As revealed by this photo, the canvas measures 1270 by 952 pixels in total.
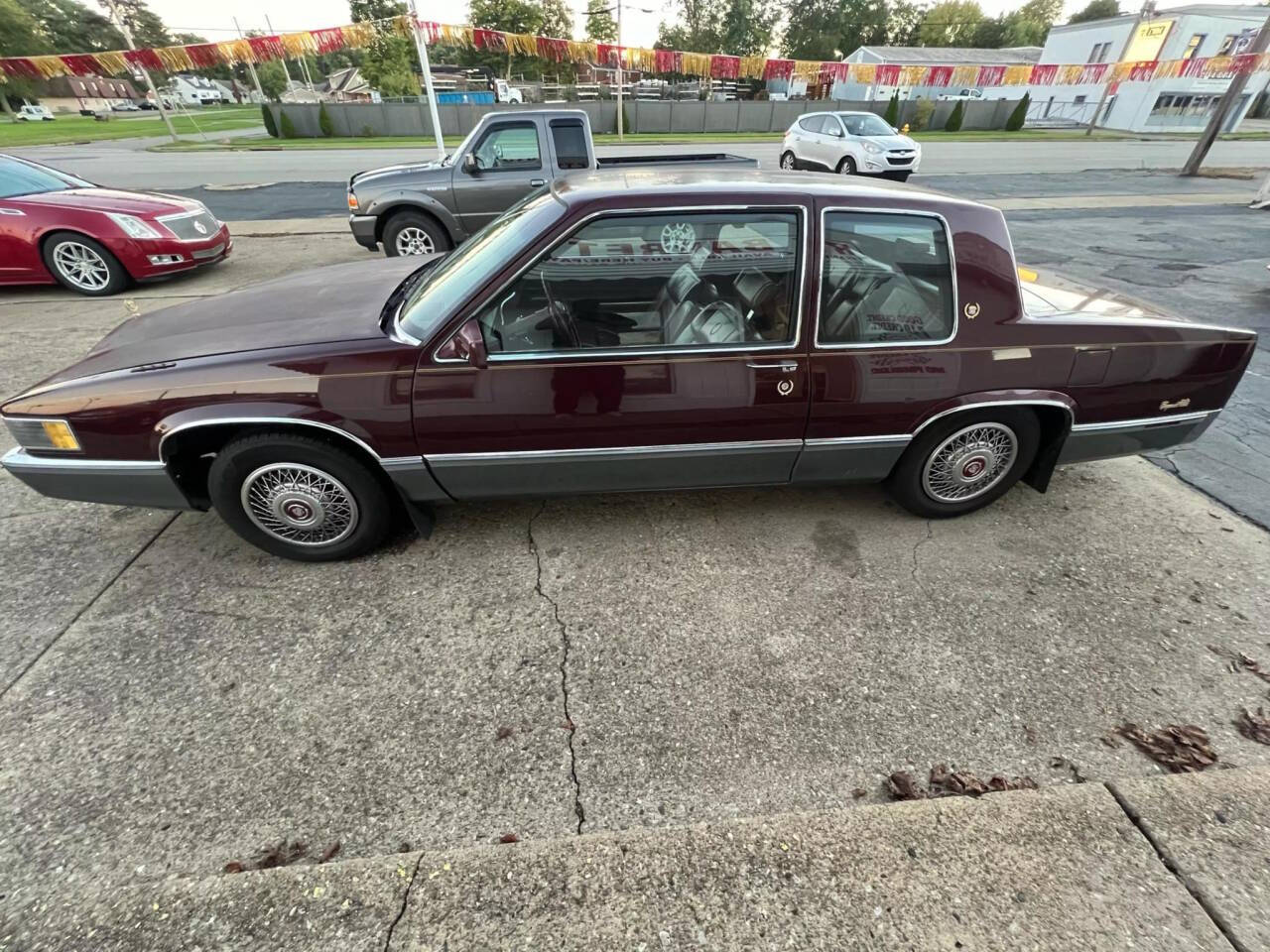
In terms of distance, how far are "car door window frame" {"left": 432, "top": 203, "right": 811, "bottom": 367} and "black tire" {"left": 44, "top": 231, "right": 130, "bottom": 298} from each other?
6436 millimetres

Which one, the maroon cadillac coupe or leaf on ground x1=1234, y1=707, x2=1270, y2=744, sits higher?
the maroon cadillac coupe

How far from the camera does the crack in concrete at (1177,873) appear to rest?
1.57 m

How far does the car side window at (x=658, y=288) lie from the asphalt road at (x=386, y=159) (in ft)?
52.7

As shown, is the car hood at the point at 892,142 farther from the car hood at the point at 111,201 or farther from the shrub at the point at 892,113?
the shrub at the point at 892,113

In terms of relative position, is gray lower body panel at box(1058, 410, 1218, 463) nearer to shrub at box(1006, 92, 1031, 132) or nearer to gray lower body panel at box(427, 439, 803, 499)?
gray lower body panel at box(427, 439, 803, 499)

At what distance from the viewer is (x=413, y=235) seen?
7316 mm

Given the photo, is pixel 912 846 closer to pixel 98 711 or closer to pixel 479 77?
pixel 98 711

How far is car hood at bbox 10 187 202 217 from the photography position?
6.18 metres

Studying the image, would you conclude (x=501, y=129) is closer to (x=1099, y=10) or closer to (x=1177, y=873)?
(x=1177, y=873)

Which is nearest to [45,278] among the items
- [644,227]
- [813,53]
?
[644,227]

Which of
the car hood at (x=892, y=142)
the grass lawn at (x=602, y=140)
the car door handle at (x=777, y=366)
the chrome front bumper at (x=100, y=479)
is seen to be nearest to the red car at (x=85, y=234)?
the chrome front bumper at (x=100, y=479)

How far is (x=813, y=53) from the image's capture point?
195 feet

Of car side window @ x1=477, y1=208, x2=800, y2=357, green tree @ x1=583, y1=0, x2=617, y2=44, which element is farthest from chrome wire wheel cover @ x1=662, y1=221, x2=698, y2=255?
green tree @ x1=583, y1=0, x2=617, y2=44

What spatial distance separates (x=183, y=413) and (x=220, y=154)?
2550 centimetres
